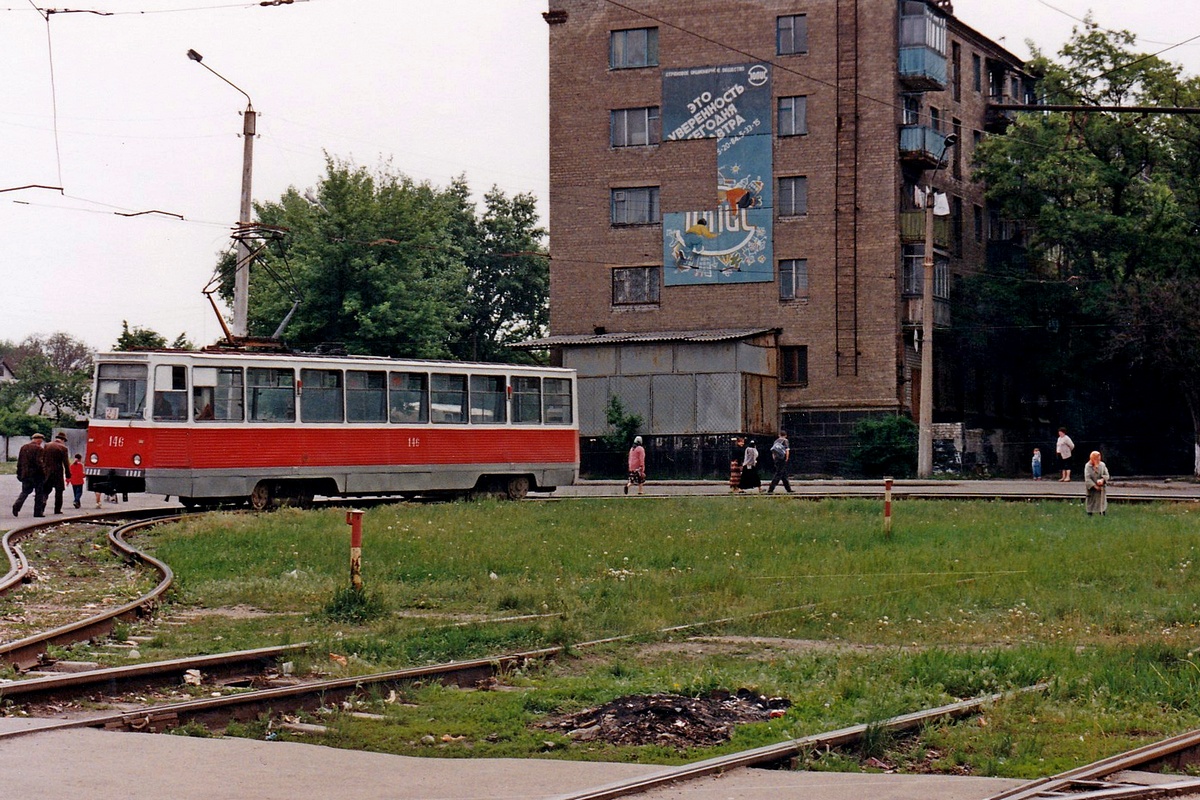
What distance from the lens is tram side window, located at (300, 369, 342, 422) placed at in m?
30.3

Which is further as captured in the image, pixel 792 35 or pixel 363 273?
pixel 363 273

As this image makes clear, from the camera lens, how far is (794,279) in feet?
179

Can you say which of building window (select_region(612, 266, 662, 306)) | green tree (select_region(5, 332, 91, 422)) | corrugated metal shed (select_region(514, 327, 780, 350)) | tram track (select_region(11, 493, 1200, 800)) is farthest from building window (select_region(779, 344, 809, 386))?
green tree (select_region(5, 332, 91, 422))

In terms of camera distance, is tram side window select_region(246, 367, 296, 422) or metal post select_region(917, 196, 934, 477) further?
metal post select_region(917, 196, 934, 477)

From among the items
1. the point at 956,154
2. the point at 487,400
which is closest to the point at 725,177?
the point at 956,154

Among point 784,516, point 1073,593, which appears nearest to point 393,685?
point 1073,593

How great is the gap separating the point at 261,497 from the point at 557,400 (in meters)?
8.60

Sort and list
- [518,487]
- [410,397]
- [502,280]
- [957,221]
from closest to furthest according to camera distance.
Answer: [410,397]
[518,487]
[957,221]
[502,280]

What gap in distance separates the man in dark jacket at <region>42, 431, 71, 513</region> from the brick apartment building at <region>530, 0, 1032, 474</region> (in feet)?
82.1

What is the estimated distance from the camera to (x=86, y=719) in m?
8.60

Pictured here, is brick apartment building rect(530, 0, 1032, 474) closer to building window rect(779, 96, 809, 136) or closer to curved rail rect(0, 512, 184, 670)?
building window rect(779, 96, 809, 136)

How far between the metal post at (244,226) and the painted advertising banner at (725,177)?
21.9m

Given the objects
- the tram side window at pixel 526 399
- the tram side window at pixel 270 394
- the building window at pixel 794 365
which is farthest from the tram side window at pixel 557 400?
the building window at pixel 794 365

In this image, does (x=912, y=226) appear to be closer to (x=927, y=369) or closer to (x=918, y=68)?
(x=918, y=68)
